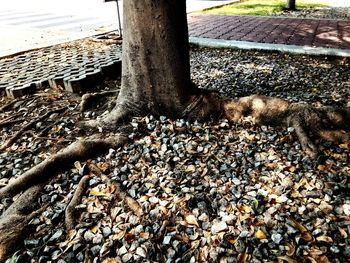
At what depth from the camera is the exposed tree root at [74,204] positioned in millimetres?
2542

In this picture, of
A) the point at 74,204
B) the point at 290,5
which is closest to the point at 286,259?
the point at 74,204

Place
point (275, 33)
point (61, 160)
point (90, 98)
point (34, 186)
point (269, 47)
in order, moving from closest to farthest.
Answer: point (34, 186)
point (61, 160)
point (90, 98)
point (269, 47)
point (275, 33)

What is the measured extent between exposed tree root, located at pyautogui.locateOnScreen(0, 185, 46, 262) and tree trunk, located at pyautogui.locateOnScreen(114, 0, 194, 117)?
1515mm

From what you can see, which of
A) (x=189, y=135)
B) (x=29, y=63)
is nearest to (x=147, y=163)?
(x=189, y=135)

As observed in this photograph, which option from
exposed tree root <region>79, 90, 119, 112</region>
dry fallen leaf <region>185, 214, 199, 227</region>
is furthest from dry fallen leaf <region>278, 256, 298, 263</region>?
exposed tree root <region>79, 90, 119, 112</region>

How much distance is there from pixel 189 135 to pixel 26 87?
294cm

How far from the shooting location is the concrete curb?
6.55 m

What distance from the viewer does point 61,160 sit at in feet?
10.2

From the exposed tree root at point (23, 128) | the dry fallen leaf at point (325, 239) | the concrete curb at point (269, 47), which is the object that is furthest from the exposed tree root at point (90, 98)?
the concrete curb at point (269, 47)

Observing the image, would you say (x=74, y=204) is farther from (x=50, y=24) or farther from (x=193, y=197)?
(x=50, y=24)

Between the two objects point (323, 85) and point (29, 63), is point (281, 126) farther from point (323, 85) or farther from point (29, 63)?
point (29, 63)

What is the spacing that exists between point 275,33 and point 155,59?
626 centimetres

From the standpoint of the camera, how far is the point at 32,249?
7.70 feet

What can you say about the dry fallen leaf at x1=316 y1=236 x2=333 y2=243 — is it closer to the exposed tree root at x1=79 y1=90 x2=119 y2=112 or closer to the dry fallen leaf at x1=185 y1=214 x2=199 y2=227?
the dry fallen leaf at x1=185 y1=214 x2=199 y2=227
